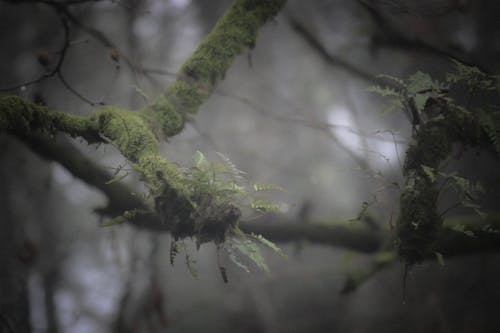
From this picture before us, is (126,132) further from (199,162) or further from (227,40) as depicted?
(227,40)

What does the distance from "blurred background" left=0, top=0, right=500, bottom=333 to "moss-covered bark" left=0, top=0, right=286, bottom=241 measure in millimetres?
1678

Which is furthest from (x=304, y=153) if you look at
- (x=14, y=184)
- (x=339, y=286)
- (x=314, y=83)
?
(x=14, y=184)

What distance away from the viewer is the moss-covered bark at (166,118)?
2119mm

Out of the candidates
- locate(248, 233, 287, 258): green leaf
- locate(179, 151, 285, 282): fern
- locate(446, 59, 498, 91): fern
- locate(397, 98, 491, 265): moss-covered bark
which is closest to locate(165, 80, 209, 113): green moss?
locate(179, 151, 285, 282): fern

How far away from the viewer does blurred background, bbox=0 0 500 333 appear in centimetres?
532

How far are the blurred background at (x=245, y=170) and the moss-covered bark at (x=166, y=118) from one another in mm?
1678

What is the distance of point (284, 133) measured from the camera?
31.9 ft

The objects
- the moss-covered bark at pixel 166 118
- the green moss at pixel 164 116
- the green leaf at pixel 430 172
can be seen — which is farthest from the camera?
the green moss at pixel 164 116

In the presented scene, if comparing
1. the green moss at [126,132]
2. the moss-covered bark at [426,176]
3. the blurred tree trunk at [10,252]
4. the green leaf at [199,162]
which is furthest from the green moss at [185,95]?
the blurred tree trunk at [10,252]

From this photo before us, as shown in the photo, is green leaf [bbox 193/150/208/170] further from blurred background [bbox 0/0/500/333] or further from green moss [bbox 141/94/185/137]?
blurred background [bbox 0/0/500/333]

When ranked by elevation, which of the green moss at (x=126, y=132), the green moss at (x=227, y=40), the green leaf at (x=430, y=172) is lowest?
the green leaf at (x=430, y=172)

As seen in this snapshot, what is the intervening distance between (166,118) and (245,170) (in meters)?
5.66

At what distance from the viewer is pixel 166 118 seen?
8.86 feet

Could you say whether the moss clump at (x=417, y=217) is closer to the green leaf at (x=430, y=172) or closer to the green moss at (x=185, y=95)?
the green leaf at (x=430, y=172)
